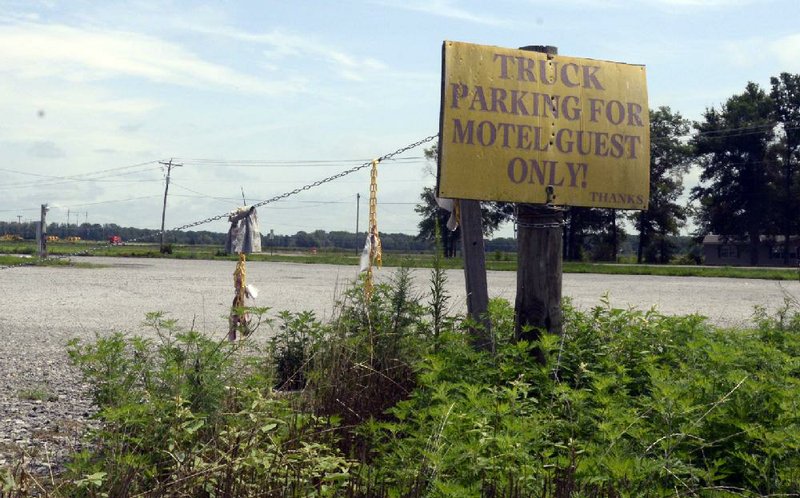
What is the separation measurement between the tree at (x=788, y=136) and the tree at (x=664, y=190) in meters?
7.18

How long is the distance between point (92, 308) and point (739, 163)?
6732cm

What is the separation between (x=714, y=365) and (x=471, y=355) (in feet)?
4.55

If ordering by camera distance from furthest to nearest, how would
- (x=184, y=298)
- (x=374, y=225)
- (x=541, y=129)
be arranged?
(x=184, y=298) < (x=374, y=225) < (x=541, y=129)

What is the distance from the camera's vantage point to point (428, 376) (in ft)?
15.3

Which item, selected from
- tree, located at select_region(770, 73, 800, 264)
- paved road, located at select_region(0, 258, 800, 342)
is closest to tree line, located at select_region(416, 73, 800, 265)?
tree, located at select_region(770, 73, 800, 264)

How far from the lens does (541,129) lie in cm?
634

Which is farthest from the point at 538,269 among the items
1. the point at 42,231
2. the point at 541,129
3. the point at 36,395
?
the point at 42,231

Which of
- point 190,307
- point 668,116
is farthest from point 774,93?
point 190,307

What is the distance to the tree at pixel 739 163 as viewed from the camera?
2867 inches

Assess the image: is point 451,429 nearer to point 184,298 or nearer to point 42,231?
point 42,231

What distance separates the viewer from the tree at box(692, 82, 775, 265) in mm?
72812

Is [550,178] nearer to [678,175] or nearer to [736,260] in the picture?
[678,175]

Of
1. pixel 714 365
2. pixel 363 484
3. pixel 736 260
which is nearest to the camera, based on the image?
pixel 363 484

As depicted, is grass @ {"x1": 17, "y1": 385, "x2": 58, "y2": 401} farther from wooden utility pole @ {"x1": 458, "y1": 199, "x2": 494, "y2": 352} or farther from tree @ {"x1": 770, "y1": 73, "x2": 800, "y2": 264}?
tree @ {"x1": 770, "y1": 73, "x2": 800, "y2": 264}
